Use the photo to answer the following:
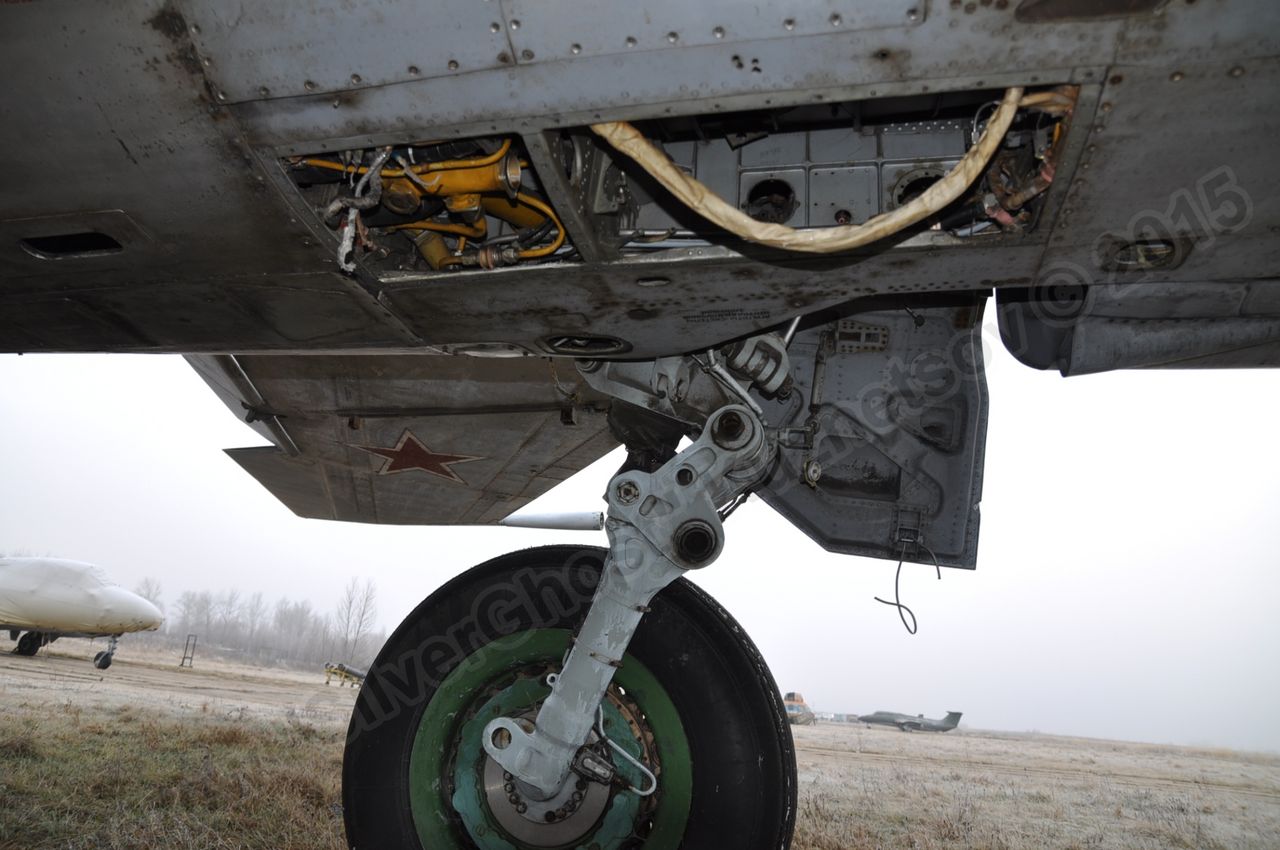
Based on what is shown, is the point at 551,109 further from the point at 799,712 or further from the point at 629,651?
the point at 799,712

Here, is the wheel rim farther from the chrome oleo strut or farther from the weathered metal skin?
the weathered metal skin

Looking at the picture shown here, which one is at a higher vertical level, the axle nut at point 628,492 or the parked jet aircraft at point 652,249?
the parked jet aircraft at point 652,249

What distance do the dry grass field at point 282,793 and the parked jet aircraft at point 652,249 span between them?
2.62 metres

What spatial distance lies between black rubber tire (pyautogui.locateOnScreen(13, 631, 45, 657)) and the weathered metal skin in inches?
914

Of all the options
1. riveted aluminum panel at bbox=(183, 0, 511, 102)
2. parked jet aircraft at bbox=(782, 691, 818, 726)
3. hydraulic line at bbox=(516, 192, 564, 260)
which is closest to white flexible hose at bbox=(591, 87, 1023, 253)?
riveted aluminum panel at bbox=(183, 0, 511, 102)

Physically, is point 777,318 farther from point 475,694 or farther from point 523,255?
point 475,694

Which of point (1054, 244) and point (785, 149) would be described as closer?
Result: point (1054, 244)

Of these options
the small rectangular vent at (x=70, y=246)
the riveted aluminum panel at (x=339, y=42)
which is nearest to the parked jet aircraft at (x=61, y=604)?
the small rectangular vent at (x=70, y=246)

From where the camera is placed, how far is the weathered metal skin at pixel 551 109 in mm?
1582

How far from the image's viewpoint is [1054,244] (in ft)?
6.93

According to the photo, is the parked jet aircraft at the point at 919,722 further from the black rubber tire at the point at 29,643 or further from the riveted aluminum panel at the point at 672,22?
the riveted aluminum panel at the point at 672,22

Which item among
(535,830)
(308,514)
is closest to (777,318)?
(535,830)

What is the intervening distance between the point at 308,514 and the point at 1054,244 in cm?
631

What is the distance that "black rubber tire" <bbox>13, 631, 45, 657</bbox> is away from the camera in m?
20.2
